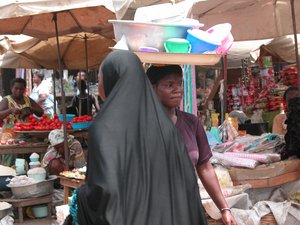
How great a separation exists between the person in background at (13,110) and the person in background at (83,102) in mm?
2940

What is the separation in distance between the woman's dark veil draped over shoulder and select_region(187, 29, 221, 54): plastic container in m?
0.80

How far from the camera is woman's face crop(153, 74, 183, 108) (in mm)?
2639

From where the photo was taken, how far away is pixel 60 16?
7270mm

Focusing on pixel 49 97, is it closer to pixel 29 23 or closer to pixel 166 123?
pixel 29 23

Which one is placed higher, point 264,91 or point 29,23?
point 29,23

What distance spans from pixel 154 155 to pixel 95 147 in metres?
0.24

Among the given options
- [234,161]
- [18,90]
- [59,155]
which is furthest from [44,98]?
[234,161]

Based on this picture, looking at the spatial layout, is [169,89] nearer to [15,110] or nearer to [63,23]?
[63,23]

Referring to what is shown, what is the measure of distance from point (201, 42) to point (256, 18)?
4.20 meters

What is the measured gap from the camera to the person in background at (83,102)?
11182 millimetres

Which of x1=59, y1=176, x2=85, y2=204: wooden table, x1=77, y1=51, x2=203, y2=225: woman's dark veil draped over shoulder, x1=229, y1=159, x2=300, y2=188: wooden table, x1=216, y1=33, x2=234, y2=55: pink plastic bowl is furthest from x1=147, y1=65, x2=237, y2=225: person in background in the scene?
x1=59, y1=176, x2=85, y2=204: wooden table

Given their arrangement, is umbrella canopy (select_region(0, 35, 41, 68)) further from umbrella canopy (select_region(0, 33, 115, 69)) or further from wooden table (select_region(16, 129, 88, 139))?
wooden table (select_region(16, 129, 88, 139))

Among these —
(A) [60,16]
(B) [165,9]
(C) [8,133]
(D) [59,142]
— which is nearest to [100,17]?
(A) [60,16]

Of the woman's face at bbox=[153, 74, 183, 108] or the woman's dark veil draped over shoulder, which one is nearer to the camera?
the woman's dark veil draped over shoulder
